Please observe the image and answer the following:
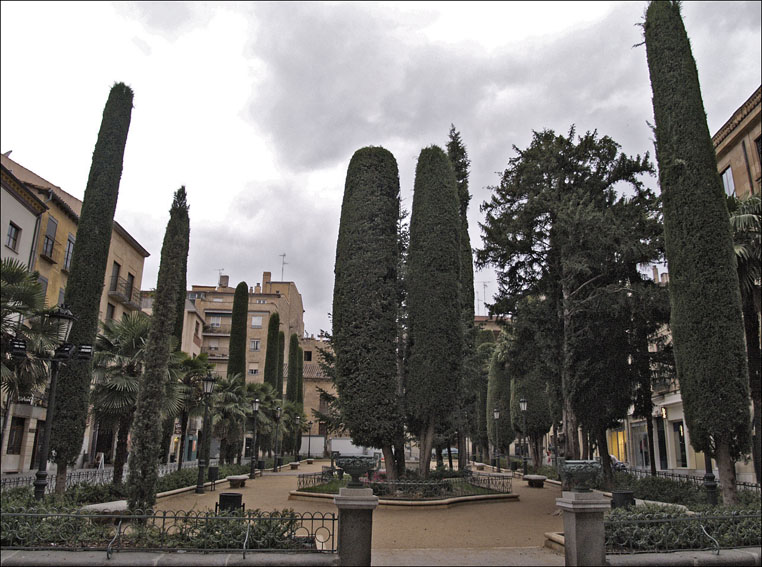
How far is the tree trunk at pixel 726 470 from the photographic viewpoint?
12422 millimetres

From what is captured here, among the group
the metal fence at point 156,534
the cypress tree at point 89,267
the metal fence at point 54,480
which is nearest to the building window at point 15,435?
the metal fence at point 54,480

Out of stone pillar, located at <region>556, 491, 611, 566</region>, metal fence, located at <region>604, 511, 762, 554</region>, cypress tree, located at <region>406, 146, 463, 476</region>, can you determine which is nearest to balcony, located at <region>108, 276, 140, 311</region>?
cypress tree, located at <region>406, 146, 463, 476</region>

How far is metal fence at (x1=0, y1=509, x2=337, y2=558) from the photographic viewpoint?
25.2 feet

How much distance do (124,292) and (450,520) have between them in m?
29.3

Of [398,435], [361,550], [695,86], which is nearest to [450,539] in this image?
[361,550]

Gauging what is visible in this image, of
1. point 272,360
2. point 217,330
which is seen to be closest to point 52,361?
point 272,360

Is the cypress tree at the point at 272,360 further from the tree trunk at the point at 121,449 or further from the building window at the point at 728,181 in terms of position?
the building window at the point at 728,181

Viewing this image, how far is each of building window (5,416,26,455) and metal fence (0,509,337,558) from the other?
75.9 feet

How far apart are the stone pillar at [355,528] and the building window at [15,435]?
26.2m

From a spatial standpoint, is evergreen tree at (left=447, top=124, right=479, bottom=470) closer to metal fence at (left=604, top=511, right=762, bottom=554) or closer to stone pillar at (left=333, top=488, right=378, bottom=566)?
metal fence at (left=604, top=511, right=762, bottom=554)

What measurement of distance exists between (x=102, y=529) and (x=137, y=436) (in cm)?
369

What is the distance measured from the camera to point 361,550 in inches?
303

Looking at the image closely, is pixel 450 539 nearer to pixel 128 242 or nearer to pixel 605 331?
pixel 605 331

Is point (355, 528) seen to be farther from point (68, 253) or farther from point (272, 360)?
point (272, 360)
